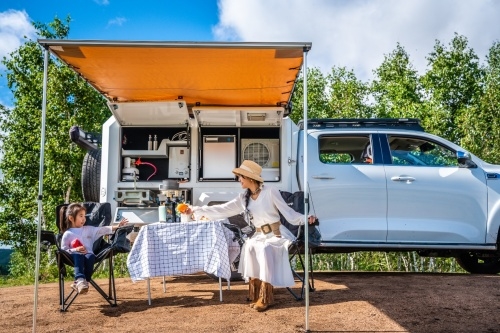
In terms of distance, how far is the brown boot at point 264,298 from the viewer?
4199 millimetres

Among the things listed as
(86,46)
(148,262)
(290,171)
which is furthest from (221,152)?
(86,46)

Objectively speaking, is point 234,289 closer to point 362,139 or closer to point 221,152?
point 221,152

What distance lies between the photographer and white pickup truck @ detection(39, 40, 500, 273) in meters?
5.84

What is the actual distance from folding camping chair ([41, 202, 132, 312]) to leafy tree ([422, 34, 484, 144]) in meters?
19.3

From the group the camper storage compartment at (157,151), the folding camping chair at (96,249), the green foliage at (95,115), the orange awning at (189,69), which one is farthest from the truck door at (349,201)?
the green foliage at (95,115)

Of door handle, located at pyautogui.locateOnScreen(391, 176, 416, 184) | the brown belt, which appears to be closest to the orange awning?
the brown belt

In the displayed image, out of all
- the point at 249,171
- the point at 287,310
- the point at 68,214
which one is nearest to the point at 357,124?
the point at 249,171

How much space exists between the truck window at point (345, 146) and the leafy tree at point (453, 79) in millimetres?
16945

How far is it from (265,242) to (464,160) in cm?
288

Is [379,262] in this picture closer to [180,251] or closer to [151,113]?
[151,113]

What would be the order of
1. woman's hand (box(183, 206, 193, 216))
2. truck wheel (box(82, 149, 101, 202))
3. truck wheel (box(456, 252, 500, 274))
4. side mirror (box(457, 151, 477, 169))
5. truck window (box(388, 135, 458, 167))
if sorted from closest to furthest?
woman's hand (box(183, 206, 193, 216)) < side mirror (box(457, 151, 477, 169)) < truck window (box(388, 135, 458, 167)) < truck wheel (box(82, 149, 101, 202)) < truck wheel (box(456, 252, 500, 274))

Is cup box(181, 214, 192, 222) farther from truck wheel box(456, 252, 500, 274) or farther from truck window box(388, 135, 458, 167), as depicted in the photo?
truck wheel box(456, 252, 500, 274)

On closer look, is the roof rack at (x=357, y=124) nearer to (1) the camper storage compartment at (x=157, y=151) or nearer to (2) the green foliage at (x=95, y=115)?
(1) the camper storage compartment at (x=157, y=151)

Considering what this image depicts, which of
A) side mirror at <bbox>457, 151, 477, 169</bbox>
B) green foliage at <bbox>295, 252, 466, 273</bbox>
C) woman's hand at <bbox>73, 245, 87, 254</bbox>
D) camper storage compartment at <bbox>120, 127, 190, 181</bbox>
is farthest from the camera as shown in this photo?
green foliage at <bbox>295, 252, 466, 273</bbox>
